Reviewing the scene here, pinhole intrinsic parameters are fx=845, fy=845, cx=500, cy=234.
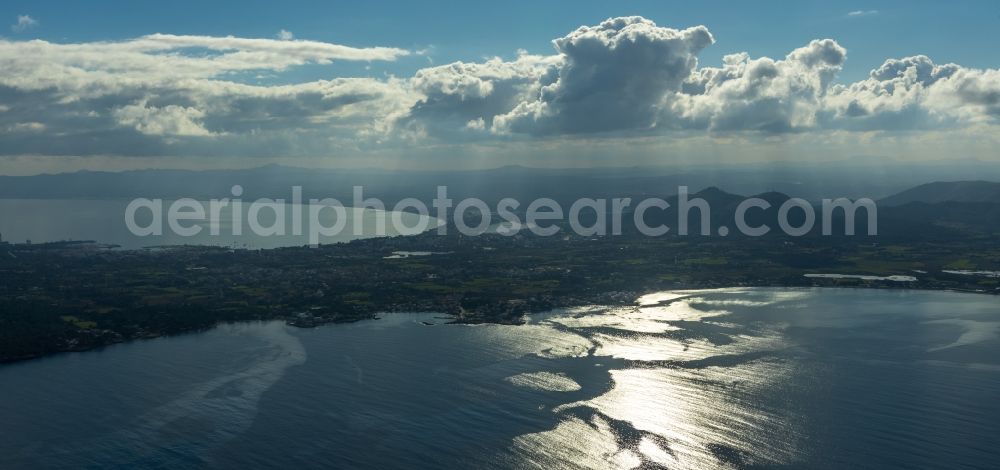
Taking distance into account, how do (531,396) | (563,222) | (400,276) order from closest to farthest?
(531,396) → (400,276) → (563,222)

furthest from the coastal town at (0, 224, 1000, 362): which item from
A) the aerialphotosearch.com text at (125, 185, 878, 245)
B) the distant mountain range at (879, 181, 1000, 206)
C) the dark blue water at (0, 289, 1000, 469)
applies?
the distant mountain range at (879, 181, 1000, 206)

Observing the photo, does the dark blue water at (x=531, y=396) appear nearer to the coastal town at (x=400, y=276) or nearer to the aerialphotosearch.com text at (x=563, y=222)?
the coastal town at (x=400, y=276)

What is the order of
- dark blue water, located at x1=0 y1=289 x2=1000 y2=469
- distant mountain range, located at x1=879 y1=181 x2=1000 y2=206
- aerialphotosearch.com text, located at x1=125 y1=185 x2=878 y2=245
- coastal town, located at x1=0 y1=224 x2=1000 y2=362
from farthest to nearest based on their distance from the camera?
1. distant mountain range, located at x1=879 y1=181 x2=1000 y2=206
2. aerialphotosearch.com text, located at x1=125 y1=185 x2=878 y2=245
3. coastal town, located at x1=0 y1=224 x2=1000 y2=362
4. dark blue water, located at x1=0 y1=289 x2=1000 y2=469

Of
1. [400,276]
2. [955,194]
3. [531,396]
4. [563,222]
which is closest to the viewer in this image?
[531,396]

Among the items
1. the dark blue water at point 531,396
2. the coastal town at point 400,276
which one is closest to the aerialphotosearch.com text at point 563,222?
the coastal town at point 400,276

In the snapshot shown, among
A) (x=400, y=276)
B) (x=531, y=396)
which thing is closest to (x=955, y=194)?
(x=400, y=276)

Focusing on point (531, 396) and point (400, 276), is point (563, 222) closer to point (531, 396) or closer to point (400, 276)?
point (400, 276)

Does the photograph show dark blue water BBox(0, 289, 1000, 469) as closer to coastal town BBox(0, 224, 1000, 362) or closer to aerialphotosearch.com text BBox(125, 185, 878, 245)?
coastal town BBox(0, 224, 1000, 362)
